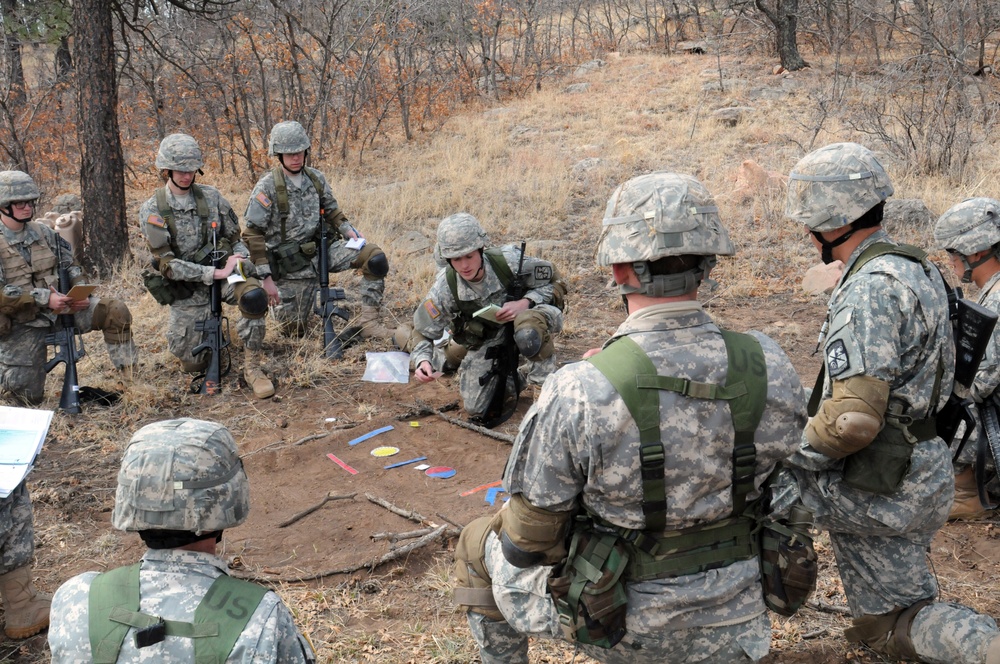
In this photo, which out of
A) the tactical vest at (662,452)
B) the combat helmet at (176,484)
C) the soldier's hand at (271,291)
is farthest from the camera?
the soldier's hand at (271,291)

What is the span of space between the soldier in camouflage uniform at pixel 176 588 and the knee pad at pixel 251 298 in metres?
4.88

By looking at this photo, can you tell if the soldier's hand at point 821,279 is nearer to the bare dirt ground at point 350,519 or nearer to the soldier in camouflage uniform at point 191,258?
the bare dirt ground at point 350,519

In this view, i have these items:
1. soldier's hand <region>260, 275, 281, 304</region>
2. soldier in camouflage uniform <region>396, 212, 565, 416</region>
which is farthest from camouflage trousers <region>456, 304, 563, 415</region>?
soldier's hand <region>260, 275, 281, 304</region>

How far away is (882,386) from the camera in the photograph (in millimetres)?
2939

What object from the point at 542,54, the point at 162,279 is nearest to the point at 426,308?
the point at 162,279

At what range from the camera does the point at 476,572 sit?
2918 mm

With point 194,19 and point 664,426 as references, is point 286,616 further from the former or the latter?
point 194,19

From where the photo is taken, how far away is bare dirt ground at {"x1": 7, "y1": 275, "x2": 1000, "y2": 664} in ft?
12.4

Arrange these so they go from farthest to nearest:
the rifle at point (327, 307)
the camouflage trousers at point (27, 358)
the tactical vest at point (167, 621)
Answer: the rifle at point (327, 307) < the camouflage trousers at point (27, 358) < the tactical vest at point (167, 621)

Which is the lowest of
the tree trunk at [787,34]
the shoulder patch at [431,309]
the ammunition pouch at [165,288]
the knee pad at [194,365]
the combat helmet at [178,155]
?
the knee pad at [194,365]

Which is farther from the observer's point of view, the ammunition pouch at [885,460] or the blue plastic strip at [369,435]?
the blue plastic strip at [369,435]

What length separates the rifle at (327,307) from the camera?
7.62m

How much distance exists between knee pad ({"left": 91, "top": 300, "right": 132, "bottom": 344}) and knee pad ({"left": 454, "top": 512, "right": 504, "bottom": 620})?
480 centimetres

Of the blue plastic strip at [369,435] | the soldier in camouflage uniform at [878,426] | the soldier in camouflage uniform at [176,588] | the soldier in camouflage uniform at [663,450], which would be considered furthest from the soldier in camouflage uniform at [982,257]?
the blue plastic strip at [369,435]
